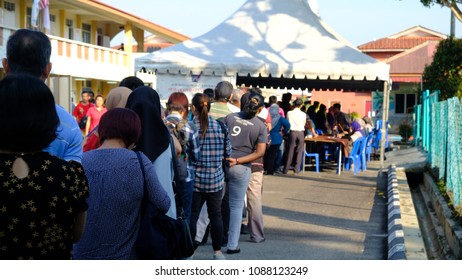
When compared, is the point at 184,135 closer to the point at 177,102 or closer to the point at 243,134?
the point at 177,102

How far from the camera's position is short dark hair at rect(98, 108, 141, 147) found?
4992mm

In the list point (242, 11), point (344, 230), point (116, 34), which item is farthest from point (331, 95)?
point (344, 230)

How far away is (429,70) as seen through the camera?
31125 mm

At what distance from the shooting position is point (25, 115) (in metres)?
3.61

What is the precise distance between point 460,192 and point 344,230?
160 centimetres

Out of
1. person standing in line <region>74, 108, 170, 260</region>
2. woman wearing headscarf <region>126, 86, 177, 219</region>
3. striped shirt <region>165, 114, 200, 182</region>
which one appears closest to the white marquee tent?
striped shirt <region>165, 114, 200, 182</region>

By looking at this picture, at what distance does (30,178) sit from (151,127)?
204 cm

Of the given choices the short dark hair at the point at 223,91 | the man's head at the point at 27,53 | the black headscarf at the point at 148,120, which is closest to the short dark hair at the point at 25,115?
the man's head at the point at 27,53

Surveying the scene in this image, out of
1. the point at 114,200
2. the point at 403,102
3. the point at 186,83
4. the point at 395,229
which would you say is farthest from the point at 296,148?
Answer: the point at 403,102

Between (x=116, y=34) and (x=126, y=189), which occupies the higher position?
(x=116, y=34)

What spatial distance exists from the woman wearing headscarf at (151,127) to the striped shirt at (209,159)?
9.36ft

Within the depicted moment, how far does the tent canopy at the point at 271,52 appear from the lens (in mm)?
19328

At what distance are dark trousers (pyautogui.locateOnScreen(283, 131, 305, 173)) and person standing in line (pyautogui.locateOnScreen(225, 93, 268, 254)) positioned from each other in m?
10.5

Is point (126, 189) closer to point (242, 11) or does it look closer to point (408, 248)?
point (408, 248)
